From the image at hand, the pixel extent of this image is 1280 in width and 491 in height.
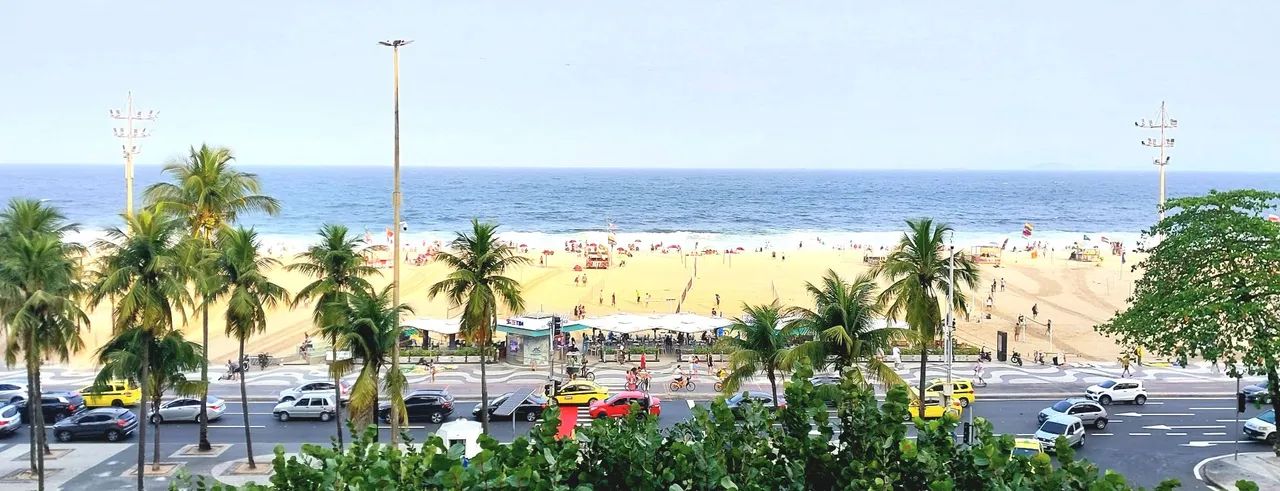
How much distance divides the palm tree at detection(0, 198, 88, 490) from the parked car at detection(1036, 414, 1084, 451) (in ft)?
75.2

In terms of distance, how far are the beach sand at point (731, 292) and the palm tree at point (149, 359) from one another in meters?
15.1

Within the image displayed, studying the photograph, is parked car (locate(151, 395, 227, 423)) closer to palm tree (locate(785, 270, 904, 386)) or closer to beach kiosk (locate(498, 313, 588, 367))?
beach kiosk (locate(498, 313, 588, 367))

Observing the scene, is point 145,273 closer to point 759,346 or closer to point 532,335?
point 759,346

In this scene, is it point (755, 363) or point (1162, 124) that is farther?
point (1162, 124)

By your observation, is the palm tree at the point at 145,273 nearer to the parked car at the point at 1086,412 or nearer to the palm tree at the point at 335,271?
the palm tree at the point at 335,271

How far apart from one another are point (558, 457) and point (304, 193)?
7119 inches

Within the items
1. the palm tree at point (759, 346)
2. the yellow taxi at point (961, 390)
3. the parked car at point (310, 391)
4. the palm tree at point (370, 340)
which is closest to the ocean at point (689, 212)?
the parked car at point (310, 391)

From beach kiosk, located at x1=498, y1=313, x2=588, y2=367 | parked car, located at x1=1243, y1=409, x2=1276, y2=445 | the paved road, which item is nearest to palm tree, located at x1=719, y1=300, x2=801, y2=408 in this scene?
the paved road

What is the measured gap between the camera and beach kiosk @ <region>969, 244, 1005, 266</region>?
64.4 m

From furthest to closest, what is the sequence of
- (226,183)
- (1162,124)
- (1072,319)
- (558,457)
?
(1072,319) < (1162,124) < (226,183) < (558,457)

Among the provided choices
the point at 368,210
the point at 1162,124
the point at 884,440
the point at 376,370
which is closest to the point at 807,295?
the point at 1162,124

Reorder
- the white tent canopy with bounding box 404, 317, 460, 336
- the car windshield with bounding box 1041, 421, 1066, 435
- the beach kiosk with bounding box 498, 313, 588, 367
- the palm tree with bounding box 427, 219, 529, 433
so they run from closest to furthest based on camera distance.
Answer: the palm tree with bounding box 427, 219, 529, 433
the car windshield with bounding box 1041, 421, 1066, 435
the beach kiosk with bounding box 498, 313, 588, 367
the white tent canopy with bounding box 404, 317, 460, 336

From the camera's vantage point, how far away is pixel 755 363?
2119 centimetres

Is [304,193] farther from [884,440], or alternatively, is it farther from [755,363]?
[884,440]
